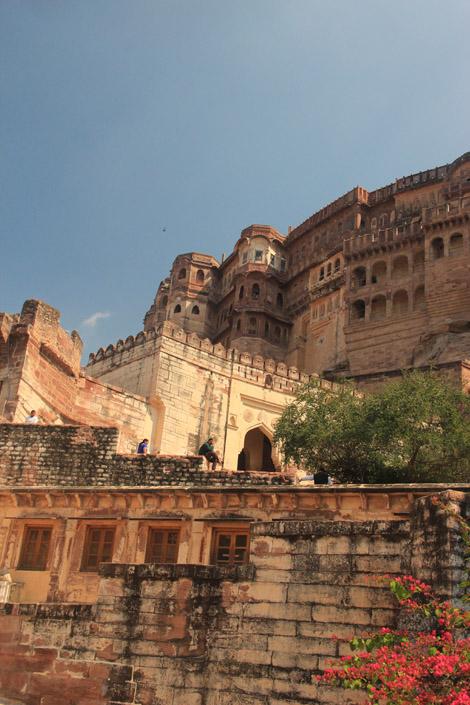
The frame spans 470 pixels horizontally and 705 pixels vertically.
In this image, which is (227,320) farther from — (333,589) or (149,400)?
(333,589)

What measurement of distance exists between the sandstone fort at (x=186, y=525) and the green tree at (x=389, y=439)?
4155 mm

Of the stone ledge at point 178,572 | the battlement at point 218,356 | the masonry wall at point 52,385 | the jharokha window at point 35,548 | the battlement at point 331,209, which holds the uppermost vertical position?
the battlement at point 331,209

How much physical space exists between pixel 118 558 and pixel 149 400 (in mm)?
10733

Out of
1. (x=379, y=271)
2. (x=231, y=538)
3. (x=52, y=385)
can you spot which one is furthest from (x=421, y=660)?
(x=379, y=271)

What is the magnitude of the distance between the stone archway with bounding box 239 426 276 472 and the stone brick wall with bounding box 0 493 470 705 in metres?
18.2

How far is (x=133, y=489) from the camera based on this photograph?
38.2ft

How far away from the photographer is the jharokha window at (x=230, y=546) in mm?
10352

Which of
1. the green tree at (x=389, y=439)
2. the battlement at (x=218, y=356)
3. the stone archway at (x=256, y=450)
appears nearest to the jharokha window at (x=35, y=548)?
the green tree at (x=389, y=439)

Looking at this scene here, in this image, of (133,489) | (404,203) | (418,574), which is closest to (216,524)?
(133,489)

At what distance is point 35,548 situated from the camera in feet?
39.7

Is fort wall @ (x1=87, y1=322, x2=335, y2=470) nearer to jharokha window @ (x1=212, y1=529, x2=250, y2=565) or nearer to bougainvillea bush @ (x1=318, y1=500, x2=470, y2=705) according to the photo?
jharokha window @ (x1=212, y1=529, x2=250, y2=565)

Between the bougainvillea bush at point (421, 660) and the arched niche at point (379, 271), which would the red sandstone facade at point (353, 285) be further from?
the bougainvillea bush at point (421, 660)

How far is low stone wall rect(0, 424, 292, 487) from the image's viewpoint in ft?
45.7

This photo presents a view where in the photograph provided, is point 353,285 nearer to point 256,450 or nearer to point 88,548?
point 256,450
